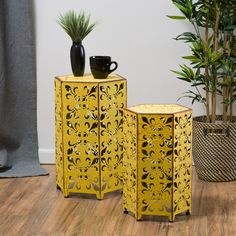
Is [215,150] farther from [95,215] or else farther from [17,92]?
[17,92]

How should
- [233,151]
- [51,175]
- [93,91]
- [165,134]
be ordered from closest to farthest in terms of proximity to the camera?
[165,134], [93,91], [233,151], [51,175]

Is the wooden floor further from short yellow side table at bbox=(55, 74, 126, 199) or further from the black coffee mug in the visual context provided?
the black coffee mug

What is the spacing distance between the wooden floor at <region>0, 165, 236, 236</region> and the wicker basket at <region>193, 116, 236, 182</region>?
0.06 meters

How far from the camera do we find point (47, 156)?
3766mm

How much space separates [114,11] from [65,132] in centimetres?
90

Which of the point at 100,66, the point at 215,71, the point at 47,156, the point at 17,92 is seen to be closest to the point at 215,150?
the point at 215,71

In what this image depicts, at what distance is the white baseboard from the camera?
3.76 meters

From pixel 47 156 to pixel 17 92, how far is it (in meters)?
0.44

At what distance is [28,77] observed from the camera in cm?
362

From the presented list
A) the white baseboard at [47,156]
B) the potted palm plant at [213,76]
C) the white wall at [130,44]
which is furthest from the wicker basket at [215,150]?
the white baseboard at [47,156]

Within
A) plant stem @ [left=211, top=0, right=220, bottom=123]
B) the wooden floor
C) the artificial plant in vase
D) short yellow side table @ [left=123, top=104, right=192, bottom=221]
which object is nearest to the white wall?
plant stem @ [left=211, top=0, right=220, bottom=123]

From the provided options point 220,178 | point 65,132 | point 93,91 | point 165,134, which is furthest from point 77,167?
point 220,178

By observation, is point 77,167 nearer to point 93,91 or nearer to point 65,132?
point 65,132

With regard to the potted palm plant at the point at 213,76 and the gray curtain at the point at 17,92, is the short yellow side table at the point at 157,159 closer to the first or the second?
the potted palm plant at the point at 213,76
